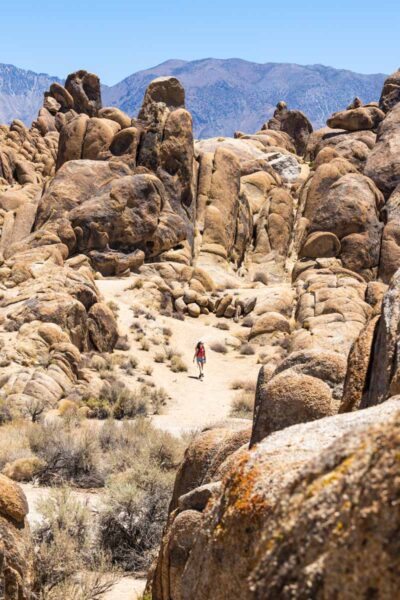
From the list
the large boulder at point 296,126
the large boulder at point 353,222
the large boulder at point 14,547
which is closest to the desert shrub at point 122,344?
the large boulder at point 353,222

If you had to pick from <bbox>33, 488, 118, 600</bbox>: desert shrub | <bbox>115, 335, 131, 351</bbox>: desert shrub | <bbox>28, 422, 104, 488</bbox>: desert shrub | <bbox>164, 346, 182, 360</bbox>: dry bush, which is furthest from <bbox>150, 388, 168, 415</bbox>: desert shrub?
<bbox>33, 488, 118, 600</bbox>: desert shrub

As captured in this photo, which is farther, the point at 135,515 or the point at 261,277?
the point at 261,277

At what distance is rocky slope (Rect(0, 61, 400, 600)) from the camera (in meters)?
2.40

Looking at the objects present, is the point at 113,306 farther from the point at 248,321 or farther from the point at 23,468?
the point at 23,468

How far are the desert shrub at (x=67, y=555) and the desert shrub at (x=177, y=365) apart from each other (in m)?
15.9

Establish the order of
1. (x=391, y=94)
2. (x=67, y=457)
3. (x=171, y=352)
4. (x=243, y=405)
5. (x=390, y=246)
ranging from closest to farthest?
(x=67, y=457) → (x=243, y=405) → (x=171, y=352) → (x=390, y=246) → (x=391, y=94)

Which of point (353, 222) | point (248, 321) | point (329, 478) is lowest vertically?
point (248, 321)

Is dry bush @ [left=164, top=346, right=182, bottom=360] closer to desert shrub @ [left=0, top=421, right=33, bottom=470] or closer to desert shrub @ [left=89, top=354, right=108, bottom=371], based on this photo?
desert shrub @ [left=89, top=354, right=108, bottom=371]

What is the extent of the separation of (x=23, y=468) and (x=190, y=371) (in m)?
14.7

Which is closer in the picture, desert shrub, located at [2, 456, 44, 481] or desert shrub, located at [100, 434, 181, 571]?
desert shrub, located at [100, 434, 181, 571]

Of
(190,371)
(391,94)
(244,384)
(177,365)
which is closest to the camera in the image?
(244,384)

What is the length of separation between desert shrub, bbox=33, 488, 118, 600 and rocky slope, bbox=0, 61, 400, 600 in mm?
885

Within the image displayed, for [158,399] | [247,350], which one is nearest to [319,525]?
[158,399]

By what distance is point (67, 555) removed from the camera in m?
8.26
